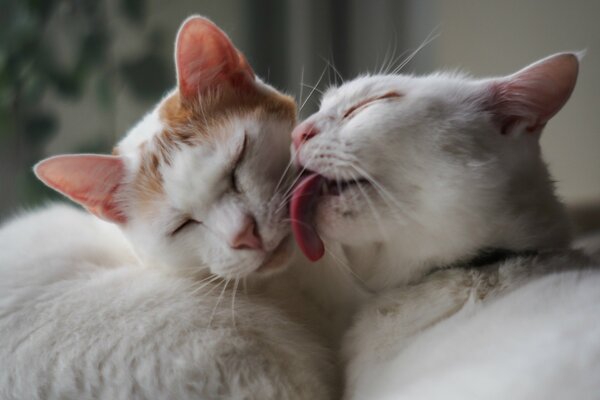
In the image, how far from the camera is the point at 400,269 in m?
1.06

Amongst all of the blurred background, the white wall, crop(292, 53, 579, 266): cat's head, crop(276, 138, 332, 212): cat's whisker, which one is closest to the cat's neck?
crop(292, 53, 579, 266): cat's head

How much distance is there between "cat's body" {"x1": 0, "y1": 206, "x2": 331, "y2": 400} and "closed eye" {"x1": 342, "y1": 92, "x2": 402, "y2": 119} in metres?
0.39

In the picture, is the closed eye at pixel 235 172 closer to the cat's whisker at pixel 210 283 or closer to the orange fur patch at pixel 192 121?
the orange fur patch at pixel 192 121

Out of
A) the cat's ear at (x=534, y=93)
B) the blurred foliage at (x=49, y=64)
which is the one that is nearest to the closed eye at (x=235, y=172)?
the cat's ear at (x=534, y=93)

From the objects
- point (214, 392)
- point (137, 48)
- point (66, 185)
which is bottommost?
point (214, 392)

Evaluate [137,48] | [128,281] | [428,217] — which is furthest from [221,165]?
[137,48]

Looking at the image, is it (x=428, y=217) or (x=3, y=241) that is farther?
(x=3, y=241)

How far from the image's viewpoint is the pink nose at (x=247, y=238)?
40.7 inches

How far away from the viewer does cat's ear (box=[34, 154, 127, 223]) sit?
1128mm

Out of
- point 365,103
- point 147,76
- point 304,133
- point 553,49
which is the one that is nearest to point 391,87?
point 365,103

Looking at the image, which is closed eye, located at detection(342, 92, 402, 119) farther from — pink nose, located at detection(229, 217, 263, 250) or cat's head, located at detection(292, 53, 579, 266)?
pink nose, located at detection(229, 217, 263, 250)

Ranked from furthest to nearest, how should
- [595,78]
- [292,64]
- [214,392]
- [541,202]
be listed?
[292,64] → [595,78] → [541,202] → [214,392]

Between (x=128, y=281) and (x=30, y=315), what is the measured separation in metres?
0.17

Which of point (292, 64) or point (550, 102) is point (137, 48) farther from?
point (550, 102)
